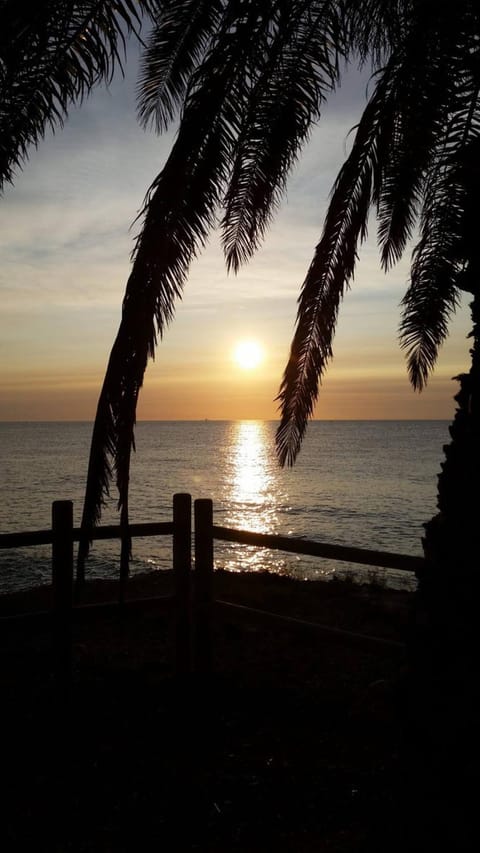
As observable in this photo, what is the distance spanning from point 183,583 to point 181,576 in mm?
65

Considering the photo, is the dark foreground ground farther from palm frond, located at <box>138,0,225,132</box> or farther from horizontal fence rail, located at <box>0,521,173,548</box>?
palm frond, located at <box>138,0,225,132</box>

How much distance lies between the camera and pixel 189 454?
10350cm

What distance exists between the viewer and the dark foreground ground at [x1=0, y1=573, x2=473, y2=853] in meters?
3.06

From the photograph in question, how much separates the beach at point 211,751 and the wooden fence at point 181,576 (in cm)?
21

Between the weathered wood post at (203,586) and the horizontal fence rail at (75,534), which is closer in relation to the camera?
the horizontal fence rail at (75,534)

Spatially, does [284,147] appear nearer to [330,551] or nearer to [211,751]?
[330,551]

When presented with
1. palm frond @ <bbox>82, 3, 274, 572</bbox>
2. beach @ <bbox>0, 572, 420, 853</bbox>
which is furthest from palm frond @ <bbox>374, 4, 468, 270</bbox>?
beach @ <bbox>0, 572, 420, 853</bbox>

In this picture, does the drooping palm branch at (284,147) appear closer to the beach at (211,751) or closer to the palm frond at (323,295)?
the palm frond at (323,295)

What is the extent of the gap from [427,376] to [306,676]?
10.5ft

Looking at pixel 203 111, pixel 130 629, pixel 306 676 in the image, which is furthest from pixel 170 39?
pixel 130 629

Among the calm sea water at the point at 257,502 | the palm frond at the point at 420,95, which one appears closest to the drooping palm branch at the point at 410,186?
the palm frond at the point at 420,95

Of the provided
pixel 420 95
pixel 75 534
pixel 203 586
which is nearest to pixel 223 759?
pixel 203 586

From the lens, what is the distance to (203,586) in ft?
17.8

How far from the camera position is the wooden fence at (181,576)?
5.05m
